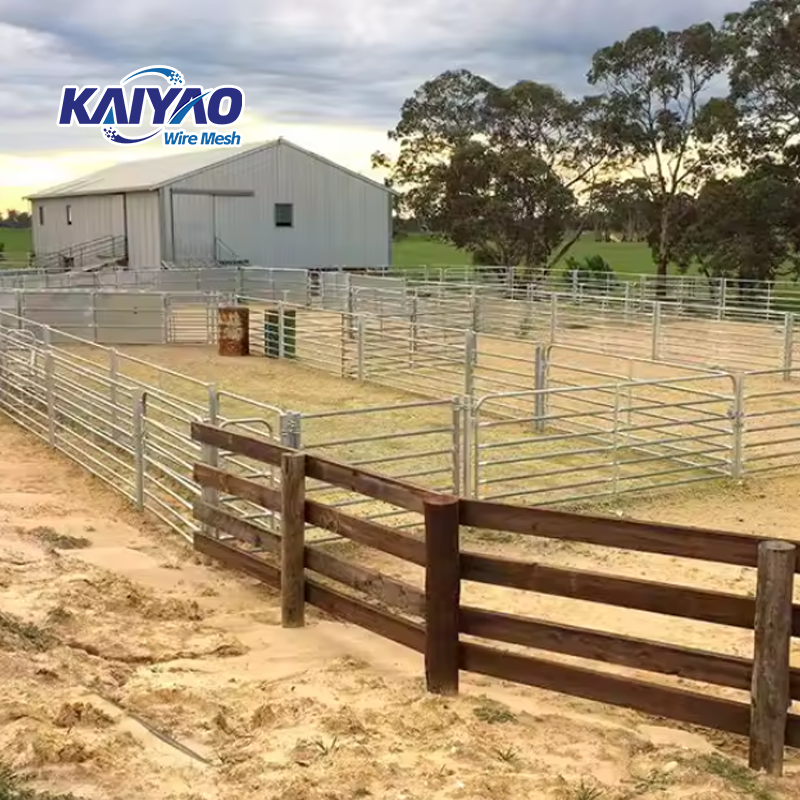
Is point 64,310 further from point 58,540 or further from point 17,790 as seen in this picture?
point 17,790

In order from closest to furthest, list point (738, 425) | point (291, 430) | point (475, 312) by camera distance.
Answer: point (291, 430) → point (738, 425) → point (475, 312)

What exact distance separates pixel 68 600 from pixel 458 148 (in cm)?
3753

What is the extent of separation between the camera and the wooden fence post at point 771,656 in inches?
148

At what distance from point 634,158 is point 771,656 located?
3825 cm

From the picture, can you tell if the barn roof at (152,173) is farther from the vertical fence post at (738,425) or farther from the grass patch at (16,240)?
the vertical fence post at (738,425)

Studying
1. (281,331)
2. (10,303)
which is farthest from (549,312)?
(10,303)

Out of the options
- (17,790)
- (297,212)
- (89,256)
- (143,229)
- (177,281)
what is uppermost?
(297,212)

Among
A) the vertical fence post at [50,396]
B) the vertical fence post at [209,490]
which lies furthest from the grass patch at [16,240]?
the vertical fence post at [209,490]

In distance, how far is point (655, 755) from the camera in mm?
4055

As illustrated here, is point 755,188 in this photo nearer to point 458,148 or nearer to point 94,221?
point 458,148

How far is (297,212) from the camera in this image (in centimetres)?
3862

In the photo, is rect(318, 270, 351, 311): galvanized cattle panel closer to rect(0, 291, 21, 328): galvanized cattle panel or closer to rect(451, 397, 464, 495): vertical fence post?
rect(0, 291, 21, 328): galvanized cattle panel

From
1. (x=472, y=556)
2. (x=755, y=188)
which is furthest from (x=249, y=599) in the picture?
(x=755, y=188)

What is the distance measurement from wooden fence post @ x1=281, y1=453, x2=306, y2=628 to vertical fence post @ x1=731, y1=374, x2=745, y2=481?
5.49 metres
